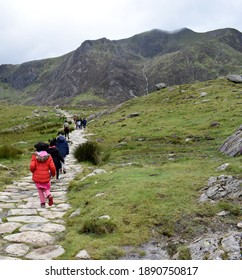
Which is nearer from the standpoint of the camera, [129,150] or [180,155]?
[180,155]

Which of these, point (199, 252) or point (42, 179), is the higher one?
point (42, 179)

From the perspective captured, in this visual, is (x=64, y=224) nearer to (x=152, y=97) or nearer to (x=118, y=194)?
(x=118, y=194)

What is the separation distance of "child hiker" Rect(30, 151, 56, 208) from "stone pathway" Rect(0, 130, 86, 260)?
47cm

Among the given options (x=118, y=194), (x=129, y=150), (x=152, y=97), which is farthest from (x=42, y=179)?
(x=152, y=97)

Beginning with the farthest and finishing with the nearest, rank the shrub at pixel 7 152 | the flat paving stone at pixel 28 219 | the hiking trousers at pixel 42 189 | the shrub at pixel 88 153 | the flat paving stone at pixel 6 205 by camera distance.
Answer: the shrub at pixel 7 152 → the shrub at pixel 88 153 → the hiking trousers at pixel 42 189 → the flat paving stone at pixel 6 205 → the flat paving stone at pixel 28 219

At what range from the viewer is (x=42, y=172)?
1042 centimetres

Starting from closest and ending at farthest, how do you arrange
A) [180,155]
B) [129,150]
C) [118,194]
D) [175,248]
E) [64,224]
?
[175,248]
[64,224]
[118,194]
[180,155]
[129,150]

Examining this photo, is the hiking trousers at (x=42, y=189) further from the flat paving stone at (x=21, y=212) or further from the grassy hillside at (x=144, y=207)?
the grassy hillside at (x=144, y=207)

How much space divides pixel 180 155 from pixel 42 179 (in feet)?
33.6

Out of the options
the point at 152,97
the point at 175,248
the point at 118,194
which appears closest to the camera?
the point at 175,248

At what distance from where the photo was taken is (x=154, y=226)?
7.54 metres

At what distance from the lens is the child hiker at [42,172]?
404 inches

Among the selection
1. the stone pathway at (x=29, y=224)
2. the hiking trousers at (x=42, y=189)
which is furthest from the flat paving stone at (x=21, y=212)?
the hiking trousers at (x=42, y=189)

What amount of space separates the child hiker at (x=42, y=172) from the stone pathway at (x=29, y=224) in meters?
0.47
